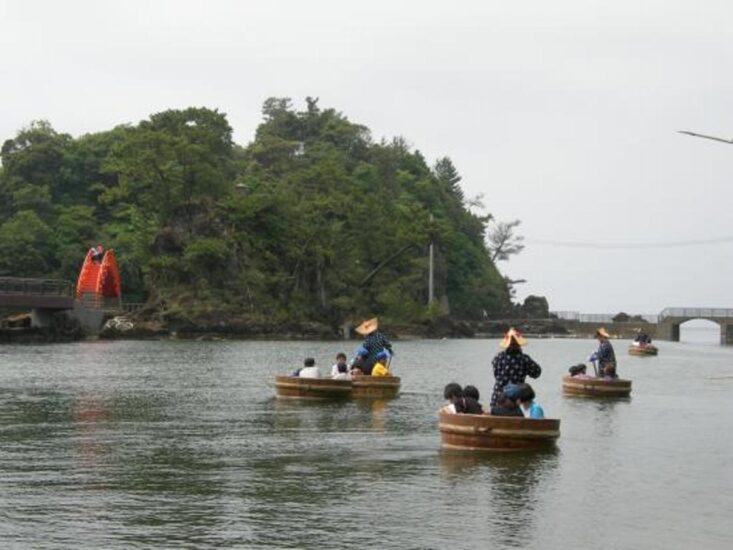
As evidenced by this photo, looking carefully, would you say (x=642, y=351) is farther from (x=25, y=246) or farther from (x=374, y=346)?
(x=25, y=246)

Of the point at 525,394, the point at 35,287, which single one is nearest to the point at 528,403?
the point at 525,394

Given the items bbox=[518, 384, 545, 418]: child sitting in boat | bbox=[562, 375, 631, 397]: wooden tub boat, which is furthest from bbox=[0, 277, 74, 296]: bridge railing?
bbox=[518, 384, 545, 418]: child sitting in boat

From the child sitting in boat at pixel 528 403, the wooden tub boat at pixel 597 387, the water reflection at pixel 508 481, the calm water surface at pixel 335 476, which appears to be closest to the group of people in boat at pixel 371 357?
the calm water surface at pixel 335 476

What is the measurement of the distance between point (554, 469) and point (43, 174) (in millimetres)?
96951

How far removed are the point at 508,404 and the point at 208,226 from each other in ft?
262

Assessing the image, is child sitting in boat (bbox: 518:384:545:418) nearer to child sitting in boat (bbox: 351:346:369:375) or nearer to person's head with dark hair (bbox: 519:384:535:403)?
person's head with dark hair (bbox: 519:384:535:403)

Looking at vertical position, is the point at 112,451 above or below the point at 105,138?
below

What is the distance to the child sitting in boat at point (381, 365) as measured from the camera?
119 ft

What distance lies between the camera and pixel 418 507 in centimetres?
1620

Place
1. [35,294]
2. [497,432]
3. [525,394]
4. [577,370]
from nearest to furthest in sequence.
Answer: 1. [497,432]
2. [525,394]
3. [577,370]
4. [35,294]

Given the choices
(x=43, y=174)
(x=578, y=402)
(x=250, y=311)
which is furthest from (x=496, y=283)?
(x=578, y=402)

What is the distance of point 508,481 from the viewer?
18.8m

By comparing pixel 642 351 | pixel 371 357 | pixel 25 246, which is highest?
pixel 25 246

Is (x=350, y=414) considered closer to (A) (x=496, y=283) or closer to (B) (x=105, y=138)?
(B) (x=105, y=138)
